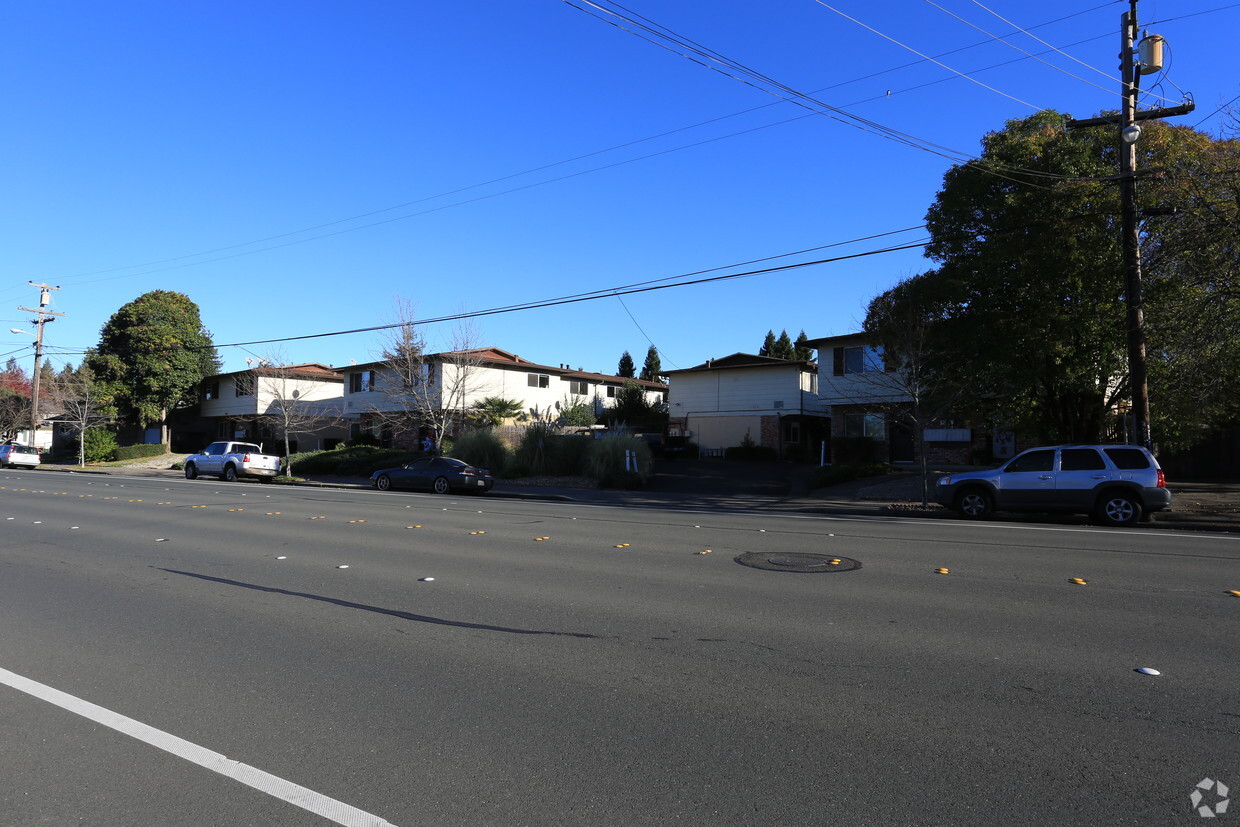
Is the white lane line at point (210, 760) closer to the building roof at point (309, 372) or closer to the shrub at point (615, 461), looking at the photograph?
the shrub at point (615, 461)

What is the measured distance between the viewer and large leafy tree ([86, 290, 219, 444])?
51.2 meters

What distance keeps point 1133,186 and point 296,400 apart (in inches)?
1605

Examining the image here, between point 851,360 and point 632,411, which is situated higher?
point 851,360

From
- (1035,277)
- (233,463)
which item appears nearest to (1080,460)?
(1035,277)

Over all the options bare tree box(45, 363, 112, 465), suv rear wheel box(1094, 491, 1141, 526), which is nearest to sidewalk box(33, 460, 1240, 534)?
suv rear wheel box(1094, 491, 1141, 526)

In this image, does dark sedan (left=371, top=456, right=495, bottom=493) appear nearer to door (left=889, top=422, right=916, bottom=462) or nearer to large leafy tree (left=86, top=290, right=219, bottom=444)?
door (left=889, top=422, right=916, bottom=462)

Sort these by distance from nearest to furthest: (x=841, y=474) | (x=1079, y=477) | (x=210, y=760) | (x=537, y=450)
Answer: (x=210, y=760), (x=1079, y=477), (x=841, y=474), (x=537, y=450)

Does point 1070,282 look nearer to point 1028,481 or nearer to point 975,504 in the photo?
point 1028,481

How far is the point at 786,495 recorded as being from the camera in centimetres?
2409

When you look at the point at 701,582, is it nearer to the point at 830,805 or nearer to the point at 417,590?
the point at 417,590

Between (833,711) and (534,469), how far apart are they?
25827mm

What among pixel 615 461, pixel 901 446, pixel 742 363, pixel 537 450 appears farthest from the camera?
pixel 742 363

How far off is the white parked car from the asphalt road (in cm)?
4371

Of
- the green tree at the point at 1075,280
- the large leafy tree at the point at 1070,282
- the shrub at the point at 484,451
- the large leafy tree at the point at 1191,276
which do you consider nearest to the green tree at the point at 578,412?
the shrub at the point at 484,451
